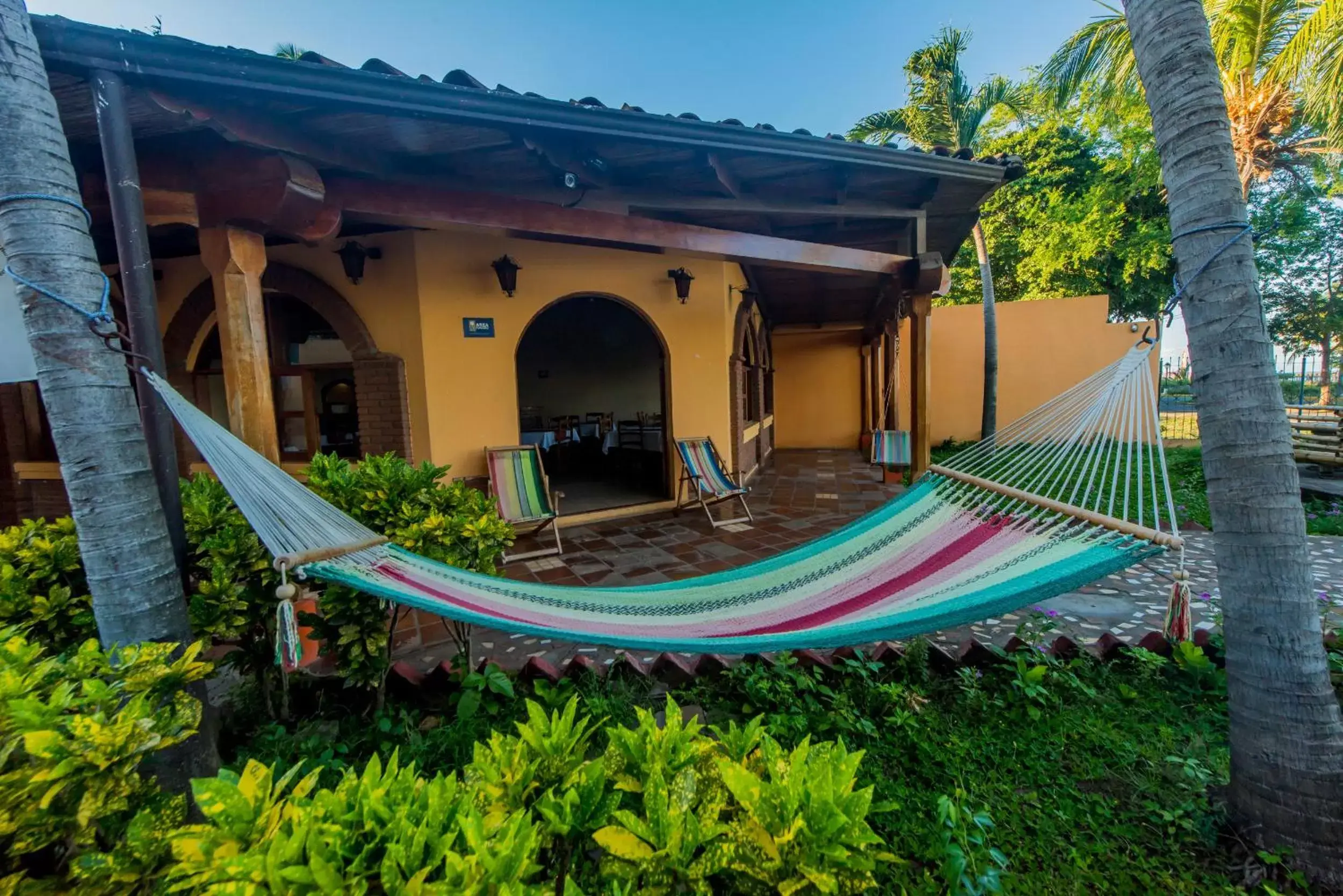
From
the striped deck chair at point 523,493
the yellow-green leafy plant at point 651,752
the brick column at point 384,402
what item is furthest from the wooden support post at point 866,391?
the yellow-green leafy plant at point 651,752

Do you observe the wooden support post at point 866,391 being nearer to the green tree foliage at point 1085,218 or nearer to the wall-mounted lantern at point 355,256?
the green tree foliage at point 1085,218

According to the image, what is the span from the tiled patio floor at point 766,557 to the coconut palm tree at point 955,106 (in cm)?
322

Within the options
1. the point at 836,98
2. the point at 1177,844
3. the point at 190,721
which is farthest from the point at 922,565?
the point at 836,98

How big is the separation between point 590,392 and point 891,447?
19.4 feet

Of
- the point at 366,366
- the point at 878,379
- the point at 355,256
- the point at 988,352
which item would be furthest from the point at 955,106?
the point at 366,366

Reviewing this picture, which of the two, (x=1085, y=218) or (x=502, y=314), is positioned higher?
(x=1085, y=218)

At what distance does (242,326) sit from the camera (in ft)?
7.29

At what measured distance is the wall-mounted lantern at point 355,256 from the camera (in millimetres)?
3895

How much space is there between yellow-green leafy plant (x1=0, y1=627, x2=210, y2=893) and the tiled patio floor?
78 centimetres

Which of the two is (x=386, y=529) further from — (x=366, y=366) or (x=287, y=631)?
(x=366, y=366)

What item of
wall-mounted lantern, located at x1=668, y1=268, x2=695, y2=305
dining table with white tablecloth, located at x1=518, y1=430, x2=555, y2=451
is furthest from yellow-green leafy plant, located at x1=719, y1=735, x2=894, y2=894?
dining table with white tablecloth, located at x1=518, y1=430, x2=555, y2=451

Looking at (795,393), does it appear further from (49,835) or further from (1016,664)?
(49,835)

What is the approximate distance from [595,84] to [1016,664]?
9261 mm

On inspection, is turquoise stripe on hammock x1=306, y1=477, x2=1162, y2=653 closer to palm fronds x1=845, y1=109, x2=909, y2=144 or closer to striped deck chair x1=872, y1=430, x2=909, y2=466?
striped deck chair x1=872, y1=430, x2=909, y2=466
